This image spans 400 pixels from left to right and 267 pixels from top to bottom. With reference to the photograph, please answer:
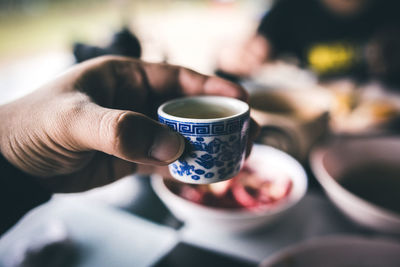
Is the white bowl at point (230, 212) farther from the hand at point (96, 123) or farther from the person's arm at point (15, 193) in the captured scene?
the person's arm at point (15, 193)

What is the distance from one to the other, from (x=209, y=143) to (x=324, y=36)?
2343mm

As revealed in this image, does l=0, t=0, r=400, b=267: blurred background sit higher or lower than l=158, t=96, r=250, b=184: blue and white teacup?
lower

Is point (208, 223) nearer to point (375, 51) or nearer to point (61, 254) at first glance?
point (61, 254)

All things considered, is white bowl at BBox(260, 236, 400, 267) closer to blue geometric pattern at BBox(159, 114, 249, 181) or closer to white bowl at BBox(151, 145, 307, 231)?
white bowl at BBox(151, 145, 307, 231)

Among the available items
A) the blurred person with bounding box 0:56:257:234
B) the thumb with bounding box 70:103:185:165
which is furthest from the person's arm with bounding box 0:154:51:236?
the thumb with bounding box 70:103:185:165

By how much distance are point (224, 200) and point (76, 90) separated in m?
0.47

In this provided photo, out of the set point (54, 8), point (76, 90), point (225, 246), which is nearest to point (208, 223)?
point (225, 246)

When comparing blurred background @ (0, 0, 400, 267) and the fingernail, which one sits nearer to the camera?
the fingernail

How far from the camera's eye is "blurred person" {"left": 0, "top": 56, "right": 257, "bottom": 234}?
0.44 metres

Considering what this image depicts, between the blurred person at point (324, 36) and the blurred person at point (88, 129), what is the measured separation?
1.16 m

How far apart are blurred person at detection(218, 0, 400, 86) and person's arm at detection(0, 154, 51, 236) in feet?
4.73

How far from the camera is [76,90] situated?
556 mm

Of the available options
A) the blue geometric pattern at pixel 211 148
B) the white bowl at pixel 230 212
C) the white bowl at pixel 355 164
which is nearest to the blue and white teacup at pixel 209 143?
the blue geometric pattern at pixel 211 148

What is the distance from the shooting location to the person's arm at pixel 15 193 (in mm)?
619
